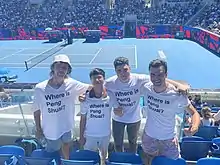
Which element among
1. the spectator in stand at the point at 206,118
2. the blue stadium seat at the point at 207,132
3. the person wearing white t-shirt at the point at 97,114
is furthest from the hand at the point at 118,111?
the spectator in stand at the point at 206,118

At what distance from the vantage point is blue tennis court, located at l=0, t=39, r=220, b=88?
62.8 ft

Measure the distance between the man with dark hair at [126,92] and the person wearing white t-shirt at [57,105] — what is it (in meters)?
0.47

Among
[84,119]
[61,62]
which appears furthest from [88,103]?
[61,62]

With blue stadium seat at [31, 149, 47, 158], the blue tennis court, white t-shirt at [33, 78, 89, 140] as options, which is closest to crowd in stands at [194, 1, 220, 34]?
the blue tennis court

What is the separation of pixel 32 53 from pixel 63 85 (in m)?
24.6

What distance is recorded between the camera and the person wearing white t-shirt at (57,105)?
5.25 metres

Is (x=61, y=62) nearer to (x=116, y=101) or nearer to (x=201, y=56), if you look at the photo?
(x=116, y=101)

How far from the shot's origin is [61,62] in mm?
5168

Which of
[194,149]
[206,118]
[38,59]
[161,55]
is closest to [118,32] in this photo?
[161,55]

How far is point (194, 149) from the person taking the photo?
578 cm

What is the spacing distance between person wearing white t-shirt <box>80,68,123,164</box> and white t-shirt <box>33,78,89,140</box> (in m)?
0.19

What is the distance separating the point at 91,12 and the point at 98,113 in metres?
42.8

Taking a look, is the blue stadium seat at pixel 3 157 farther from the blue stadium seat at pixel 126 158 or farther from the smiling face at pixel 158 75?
the smiling face at pixel 158 75

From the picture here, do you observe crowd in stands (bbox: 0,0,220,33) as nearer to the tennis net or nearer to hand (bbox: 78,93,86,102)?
Answer: the tennis net
